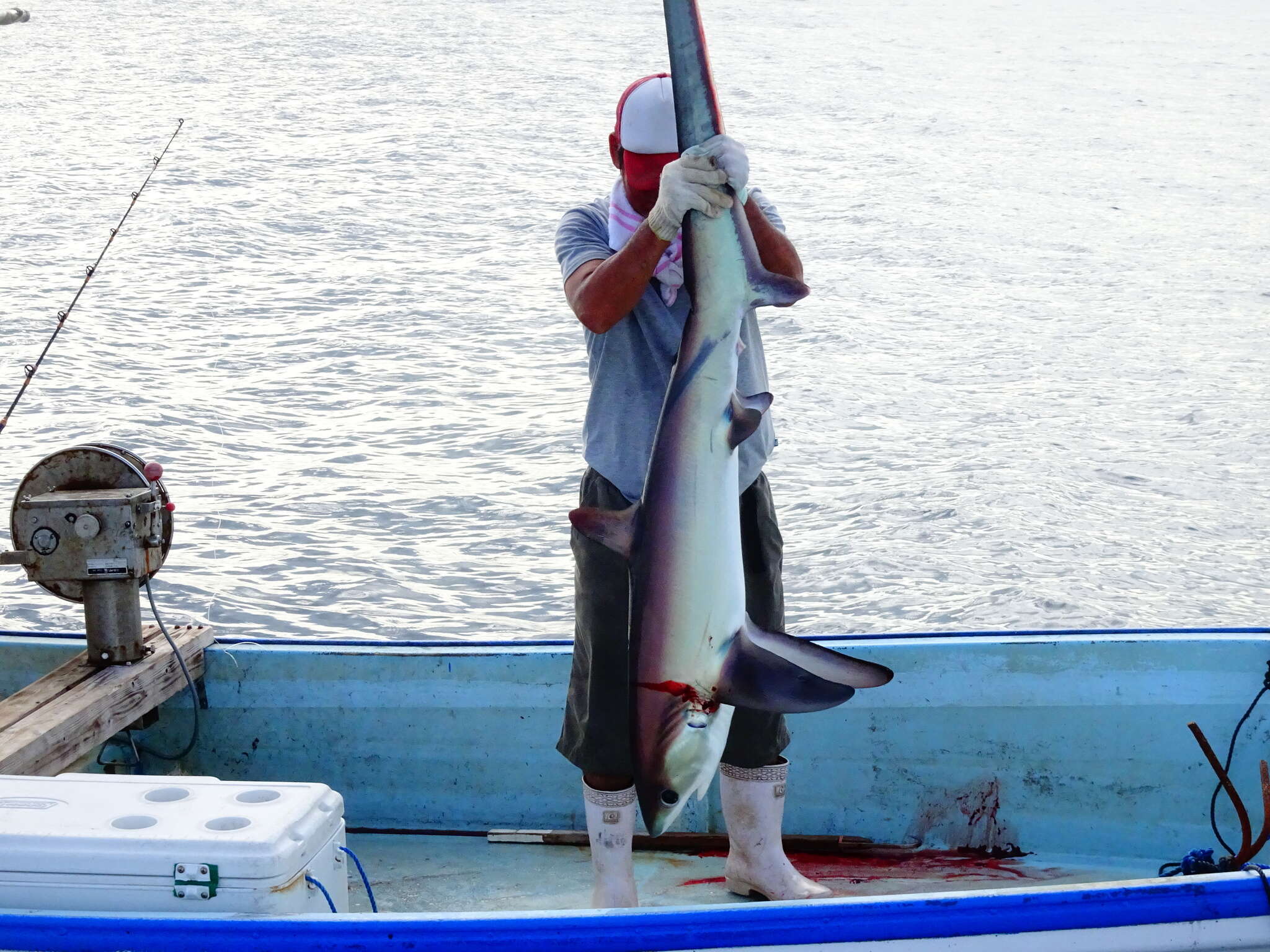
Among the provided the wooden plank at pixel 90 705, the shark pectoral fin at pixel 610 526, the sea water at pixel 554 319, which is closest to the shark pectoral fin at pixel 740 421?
the shark pectoral fin at pixel 610 526

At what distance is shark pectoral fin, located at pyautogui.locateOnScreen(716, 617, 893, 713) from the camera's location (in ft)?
7.10

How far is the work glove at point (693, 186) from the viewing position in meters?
2.07

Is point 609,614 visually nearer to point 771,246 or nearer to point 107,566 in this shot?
point 771,246

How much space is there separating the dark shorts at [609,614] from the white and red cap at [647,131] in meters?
0.59

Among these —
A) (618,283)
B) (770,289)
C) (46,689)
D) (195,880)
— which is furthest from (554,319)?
(195,880)

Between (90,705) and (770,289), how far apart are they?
2025 millimetres

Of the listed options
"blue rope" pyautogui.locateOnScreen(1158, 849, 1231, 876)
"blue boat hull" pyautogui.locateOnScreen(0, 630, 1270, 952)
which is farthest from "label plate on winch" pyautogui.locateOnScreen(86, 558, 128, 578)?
"blue rope" pyautogui.locateOnScreen(1158, 849, 1231, 876)

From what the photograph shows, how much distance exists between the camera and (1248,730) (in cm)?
337

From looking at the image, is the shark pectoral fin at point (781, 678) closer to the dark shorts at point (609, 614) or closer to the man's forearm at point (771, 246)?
the dark shorts at point (609, 614)

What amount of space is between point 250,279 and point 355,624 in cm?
878

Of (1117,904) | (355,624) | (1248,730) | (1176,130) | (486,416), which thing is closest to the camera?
(1117,904)

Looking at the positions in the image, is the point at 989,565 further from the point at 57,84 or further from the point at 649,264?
the point at 57,84

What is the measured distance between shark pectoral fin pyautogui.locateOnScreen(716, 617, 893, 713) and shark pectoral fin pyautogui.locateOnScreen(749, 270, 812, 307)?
0.53 m

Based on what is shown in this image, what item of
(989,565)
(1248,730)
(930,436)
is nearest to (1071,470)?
(930,436)
